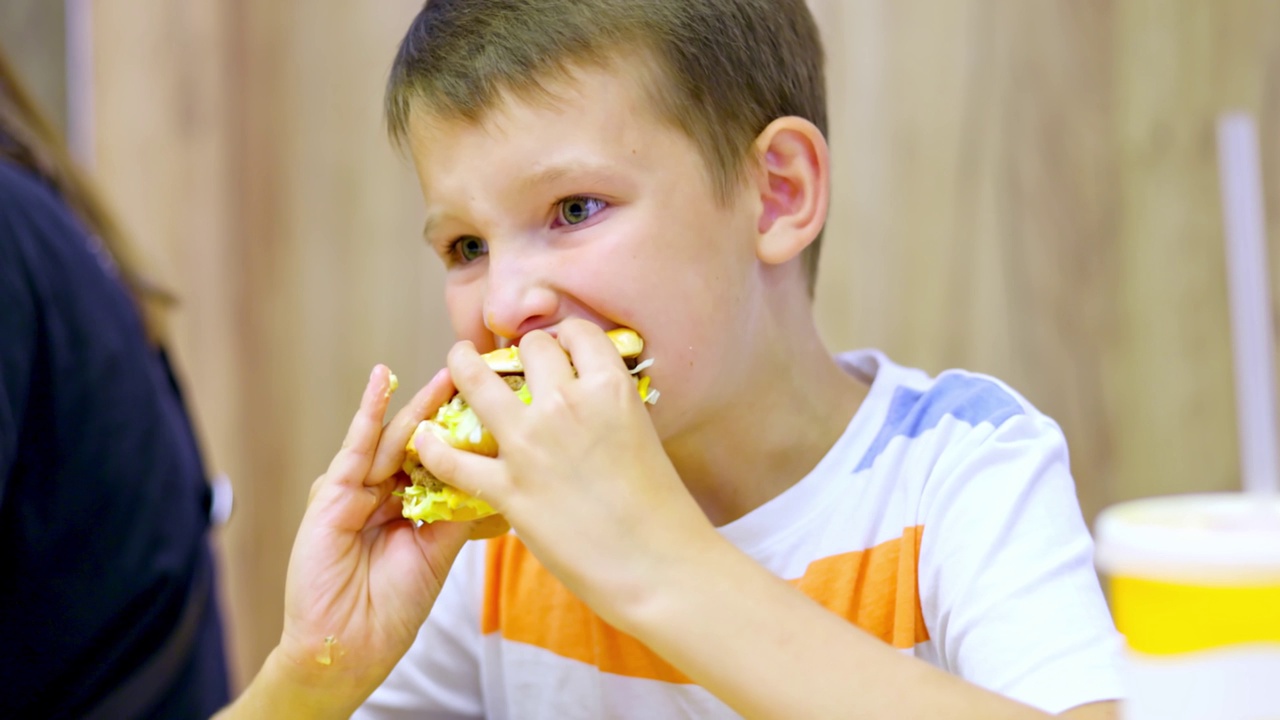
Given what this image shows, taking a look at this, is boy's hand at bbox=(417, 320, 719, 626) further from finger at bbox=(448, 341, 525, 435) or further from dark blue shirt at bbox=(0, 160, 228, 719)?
dark blue shirt at bbox=(0, 160, 228, 719)

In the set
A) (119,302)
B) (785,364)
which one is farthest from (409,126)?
(119,302)

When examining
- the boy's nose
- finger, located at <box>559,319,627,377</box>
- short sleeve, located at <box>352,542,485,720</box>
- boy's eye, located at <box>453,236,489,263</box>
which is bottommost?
short sleeve, located at <box>352,542,485,720</box>

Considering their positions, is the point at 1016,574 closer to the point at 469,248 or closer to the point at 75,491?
the point at 469,248

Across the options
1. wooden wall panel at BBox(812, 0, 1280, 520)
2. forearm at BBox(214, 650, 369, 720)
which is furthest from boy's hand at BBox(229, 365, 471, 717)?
wooden wall panel at BBox(812, 0, 1280, 520)

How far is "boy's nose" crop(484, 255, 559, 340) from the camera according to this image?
796 millimetres

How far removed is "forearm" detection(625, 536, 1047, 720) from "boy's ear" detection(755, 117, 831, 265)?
1.18 ft

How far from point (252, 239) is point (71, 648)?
1037 millimetres

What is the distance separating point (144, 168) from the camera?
212 centimetres

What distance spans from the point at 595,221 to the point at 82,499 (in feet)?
2.51

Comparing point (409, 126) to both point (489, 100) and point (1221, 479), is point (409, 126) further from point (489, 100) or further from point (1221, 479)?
point (1221, 479)

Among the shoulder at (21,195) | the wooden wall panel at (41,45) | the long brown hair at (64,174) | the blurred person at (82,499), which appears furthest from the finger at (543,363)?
the wooden wall panel at (41,45)

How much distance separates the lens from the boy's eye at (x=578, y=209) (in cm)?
82

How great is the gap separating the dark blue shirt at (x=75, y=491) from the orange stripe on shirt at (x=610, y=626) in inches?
19.4

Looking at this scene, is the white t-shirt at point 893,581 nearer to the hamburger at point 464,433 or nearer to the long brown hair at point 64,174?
the hamburger at point 464,433
